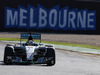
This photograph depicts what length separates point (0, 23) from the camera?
5584cm

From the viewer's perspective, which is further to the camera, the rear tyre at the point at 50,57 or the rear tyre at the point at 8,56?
the rear tyre at the point at 50,57

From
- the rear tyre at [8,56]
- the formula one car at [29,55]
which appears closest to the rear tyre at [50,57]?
the formula one car at [29,55]

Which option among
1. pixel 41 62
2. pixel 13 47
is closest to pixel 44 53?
pixel 41 62

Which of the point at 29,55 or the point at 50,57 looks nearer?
the point at 29,55

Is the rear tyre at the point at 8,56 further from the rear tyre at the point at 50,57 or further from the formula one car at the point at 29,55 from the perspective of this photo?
the rear tyre at the point at 50,57

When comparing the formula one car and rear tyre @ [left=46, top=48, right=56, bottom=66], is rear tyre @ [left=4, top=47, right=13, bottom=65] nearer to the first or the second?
the formula one car

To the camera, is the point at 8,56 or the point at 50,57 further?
the point at 50,57

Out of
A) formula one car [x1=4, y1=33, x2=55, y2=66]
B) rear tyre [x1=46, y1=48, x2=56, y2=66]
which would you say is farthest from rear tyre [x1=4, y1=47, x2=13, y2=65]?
rear tyre [x1=46, y1=48, x2=56, y2=66]

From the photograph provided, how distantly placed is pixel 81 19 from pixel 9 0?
1323 centimetres

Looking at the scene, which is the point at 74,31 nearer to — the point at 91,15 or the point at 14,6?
the point at 91,15

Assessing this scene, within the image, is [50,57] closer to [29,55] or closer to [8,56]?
[29,55]

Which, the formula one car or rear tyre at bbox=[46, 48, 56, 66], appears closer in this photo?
the formula one car

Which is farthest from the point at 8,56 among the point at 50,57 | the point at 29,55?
the point at 50,57

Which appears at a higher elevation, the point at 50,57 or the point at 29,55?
the point at 29,55
